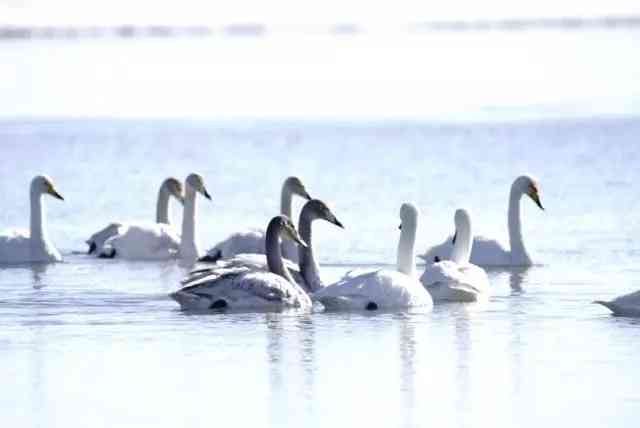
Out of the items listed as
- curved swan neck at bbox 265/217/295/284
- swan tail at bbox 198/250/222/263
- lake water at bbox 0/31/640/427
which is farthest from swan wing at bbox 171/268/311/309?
swan tail at bbox 198/250/222/263

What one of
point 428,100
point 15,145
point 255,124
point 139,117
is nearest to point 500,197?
point 15,145

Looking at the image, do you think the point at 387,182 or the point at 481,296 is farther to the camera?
the point at 387,182

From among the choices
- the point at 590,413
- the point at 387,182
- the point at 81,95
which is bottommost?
the point at 590,413

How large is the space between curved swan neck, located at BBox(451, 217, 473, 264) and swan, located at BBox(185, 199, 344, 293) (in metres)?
1.00

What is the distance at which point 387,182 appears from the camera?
24.8 meters

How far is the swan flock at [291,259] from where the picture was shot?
1251 centimetres

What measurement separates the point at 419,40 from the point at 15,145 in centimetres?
7371

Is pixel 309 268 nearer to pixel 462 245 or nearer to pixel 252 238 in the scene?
pixel 462 245

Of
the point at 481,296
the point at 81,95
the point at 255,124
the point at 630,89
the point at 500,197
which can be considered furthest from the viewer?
the point at 81,95

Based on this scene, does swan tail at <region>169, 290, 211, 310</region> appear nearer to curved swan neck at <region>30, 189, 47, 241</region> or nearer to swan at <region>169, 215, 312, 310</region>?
swan at <region>169, 215, 312, 310</region>

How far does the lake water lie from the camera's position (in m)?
9.51

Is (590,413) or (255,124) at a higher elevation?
(255,124)

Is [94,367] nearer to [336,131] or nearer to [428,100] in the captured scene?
[336,131]

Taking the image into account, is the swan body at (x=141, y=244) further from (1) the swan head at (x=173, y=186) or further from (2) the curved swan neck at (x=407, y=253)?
(2) the curved swan neck at (x=407, y=253)
